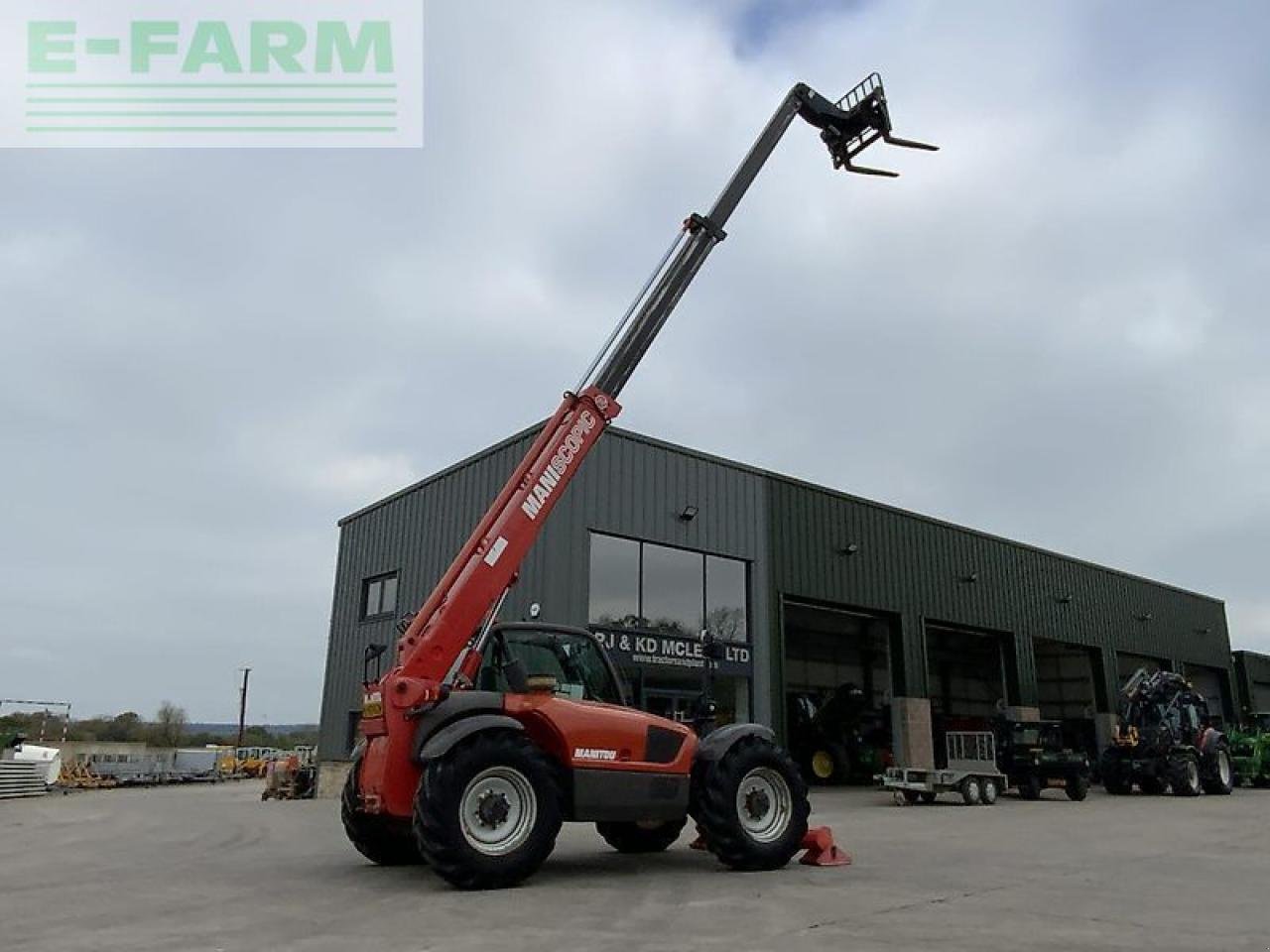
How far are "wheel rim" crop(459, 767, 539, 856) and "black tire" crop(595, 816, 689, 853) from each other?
248 centimetres

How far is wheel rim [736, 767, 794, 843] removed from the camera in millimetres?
9211

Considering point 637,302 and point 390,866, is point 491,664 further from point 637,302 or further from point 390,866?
point 637,302

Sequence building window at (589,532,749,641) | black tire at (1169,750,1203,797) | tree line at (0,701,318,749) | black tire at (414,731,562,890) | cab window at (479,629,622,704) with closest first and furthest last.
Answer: black tire at (414,731,562,890)
cab window at (479,629,622,704)
building window at (589,532,749,641)
black tire at (1169,750,1203,797)
tree line at (0,701,318,749)

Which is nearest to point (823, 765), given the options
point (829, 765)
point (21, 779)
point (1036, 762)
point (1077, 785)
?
point (829, 765)

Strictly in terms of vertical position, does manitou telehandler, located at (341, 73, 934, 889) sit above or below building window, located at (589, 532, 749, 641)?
below

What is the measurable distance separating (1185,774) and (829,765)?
29.3ft

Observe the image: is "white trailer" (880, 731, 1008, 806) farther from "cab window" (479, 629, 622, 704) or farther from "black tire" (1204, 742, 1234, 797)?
"cab window" (479, 629, 622, 704)

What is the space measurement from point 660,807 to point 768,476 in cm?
1567

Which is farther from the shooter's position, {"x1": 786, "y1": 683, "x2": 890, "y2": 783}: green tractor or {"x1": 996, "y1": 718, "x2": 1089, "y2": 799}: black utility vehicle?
{"x1": 786, "y1": 683, "x2": 890, "y2": 783}: green tractor

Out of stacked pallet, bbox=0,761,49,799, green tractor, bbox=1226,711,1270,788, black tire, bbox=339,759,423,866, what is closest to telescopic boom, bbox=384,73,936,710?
→ black tire, bbox=339,759,423,866

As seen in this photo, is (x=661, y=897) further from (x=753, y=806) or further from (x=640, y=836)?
(x=640, y=836)

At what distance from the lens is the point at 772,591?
76.8 ft

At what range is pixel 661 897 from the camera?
7535 millimetres

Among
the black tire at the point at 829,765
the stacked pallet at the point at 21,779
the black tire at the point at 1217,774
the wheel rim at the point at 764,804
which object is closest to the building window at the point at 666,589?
the black tire at the point at 829,765
